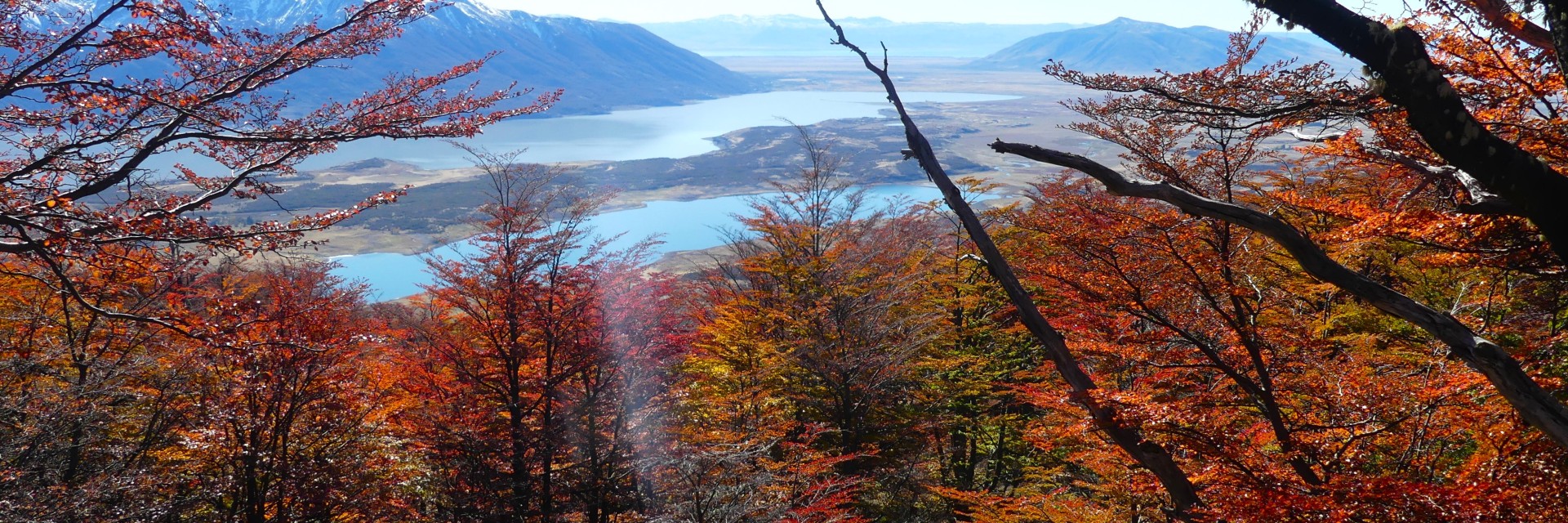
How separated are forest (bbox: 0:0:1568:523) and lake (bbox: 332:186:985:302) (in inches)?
1192

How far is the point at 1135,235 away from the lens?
6562 millimetres

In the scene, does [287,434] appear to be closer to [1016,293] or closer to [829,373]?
[829,373]

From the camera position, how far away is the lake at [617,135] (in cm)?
11300

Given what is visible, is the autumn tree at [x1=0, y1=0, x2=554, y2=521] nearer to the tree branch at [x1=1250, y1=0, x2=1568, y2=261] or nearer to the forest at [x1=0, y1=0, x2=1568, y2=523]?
the forest at [x1=0, y1=0, x2=1568, y2=523]

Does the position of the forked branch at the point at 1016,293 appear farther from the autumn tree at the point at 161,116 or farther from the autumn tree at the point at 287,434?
the autumn tree at the point at 287,434

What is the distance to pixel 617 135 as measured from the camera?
142m

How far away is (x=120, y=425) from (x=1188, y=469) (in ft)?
48.6

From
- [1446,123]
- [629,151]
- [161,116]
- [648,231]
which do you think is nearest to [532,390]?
[161,116]

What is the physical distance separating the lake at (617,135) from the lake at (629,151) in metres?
0.18

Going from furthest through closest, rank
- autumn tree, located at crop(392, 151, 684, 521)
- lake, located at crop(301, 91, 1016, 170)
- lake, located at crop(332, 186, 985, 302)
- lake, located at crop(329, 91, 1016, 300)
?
lake, located at crop(301, 91, 1016, 170) < lake, located at crop(329, 91, 1016, 300) < lake, located at crop(332, 186, 985, 302) < autumn tree, located at crop(392, 151, 684, 521)

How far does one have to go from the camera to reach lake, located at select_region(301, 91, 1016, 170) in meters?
113

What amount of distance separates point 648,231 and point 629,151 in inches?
2100

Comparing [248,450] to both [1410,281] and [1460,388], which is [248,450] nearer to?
[1460,388]

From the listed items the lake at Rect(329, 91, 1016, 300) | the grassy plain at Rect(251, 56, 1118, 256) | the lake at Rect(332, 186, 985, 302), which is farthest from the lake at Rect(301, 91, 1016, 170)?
the lake at Rect(332, 186, 985, 302)
